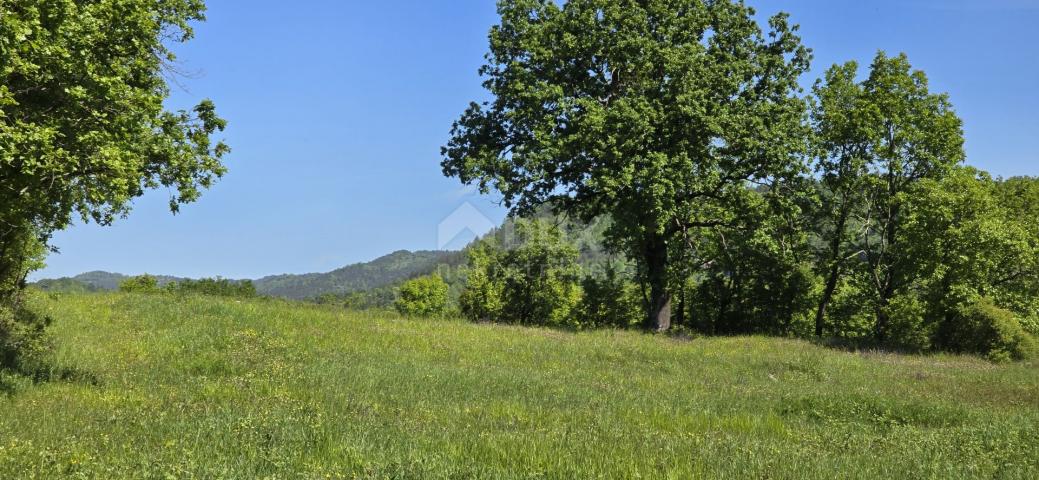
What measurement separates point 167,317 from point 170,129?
19.6 ft

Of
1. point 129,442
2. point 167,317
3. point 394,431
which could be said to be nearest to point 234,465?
point 129,442

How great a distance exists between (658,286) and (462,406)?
2082 centimetres

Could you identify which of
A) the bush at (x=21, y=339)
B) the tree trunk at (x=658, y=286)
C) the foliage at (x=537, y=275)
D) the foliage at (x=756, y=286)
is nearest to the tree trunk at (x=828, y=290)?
the foliage at (x=756, y=286)

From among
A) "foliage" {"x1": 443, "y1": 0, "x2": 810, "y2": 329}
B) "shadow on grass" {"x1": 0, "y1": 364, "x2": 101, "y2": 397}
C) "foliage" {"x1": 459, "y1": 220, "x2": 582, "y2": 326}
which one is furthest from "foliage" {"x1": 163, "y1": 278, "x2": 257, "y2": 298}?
"shadow on grass" {"x1": 0, "y1": 364, "x2": 101, "y2": 397}

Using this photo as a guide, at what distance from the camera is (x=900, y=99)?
33.1m

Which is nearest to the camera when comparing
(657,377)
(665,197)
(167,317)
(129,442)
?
(129,442)

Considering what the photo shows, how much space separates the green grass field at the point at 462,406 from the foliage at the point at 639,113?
7.35 m

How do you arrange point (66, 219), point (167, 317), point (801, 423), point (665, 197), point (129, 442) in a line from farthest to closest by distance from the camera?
point (665, 197) → point (167, 317) → point (66, 219) → point (801, 423) → point (129, 442)

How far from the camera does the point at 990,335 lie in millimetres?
25812

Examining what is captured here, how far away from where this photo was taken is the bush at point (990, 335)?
25156 mm

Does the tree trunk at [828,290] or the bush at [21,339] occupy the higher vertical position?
the tree trunk at [828,290]

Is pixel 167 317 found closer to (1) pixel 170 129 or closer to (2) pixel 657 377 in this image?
(1) pixel 170 129

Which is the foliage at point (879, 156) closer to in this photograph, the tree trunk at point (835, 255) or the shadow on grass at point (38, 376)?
the tree trunk at point (835, 255)

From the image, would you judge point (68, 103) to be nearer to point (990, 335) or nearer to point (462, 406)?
point (462, 406)
